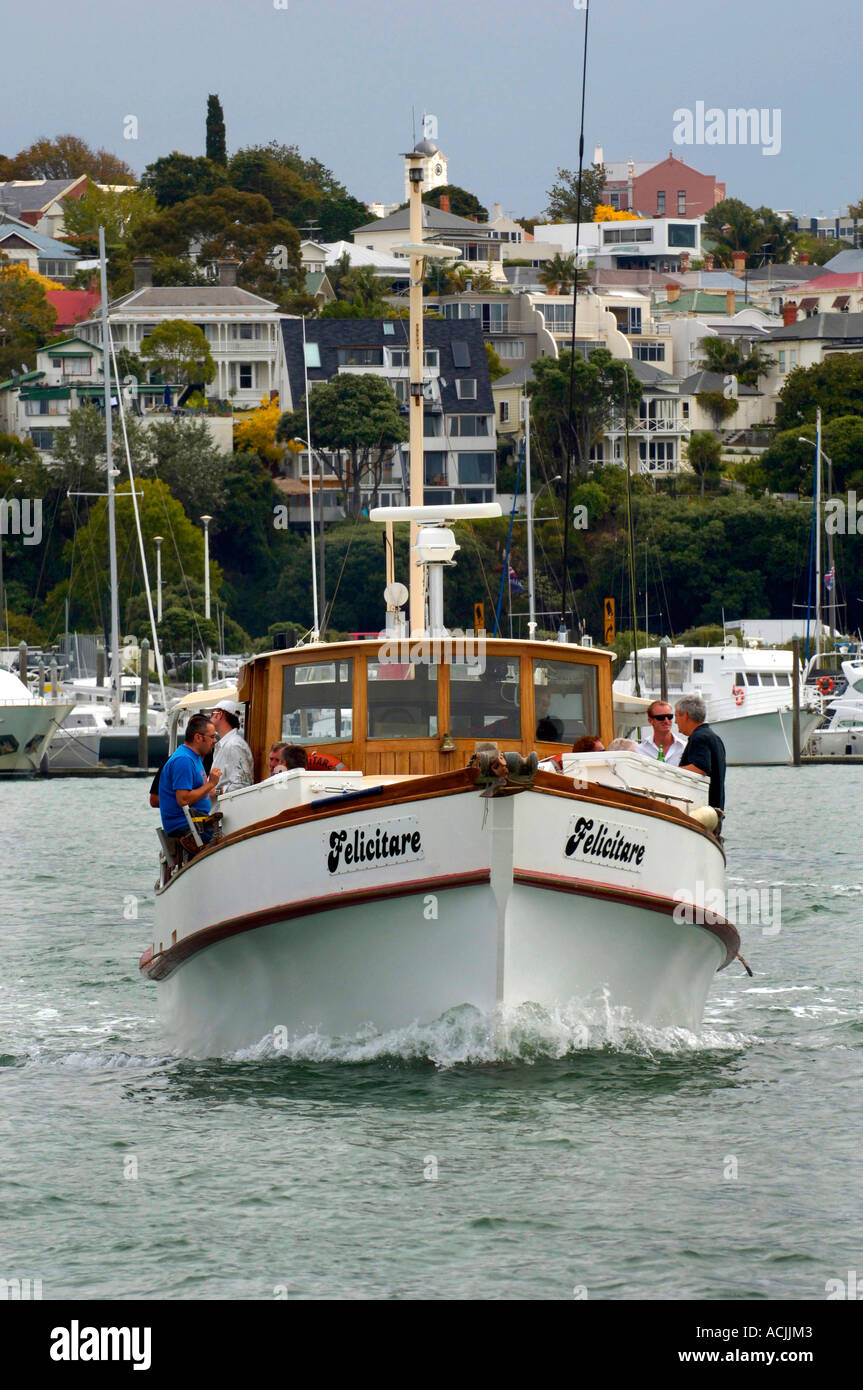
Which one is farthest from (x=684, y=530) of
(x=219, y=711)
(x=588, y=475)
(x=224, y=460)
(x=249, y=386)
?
(x=219, y=711)

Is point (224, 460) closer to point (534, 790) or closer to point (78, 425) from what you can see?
point (78, 425)

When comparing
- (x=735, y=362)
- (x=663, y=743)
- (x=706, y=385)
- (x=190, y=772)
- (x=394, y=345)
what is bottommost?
(x=190, y=772)

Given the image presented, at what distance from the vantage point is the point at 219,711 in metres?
16.8

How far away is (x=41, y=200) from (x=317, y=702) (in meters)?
168

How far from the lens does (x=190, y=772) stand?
16.0 m

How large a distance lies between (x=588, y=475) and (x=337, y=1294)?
95.9 m

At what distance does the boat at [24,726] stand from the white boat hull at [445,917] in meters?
45.9

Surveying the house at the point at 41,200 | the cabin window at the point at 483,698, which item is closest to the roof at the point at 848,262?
the house at the point at 41,200

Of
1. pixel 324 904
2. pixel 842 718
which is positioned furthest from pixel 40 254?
pixel 324 904

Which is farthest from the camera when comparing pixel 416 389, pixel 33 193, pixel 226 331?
pixel 33 193

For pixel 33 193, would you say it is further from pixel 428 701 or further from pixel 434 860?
pixel 434 860

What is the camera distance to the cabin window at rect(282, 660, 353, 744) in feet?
55.2

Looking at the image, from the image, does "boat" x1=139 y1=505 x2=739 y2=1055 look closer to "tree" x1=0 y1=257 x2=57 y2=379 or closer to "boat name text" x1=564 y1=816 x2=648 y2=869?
"boat name text" x1=564 y1=816 x2=648 y2=869

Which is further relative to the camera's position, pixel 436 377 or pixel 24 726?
pixel 436 377
